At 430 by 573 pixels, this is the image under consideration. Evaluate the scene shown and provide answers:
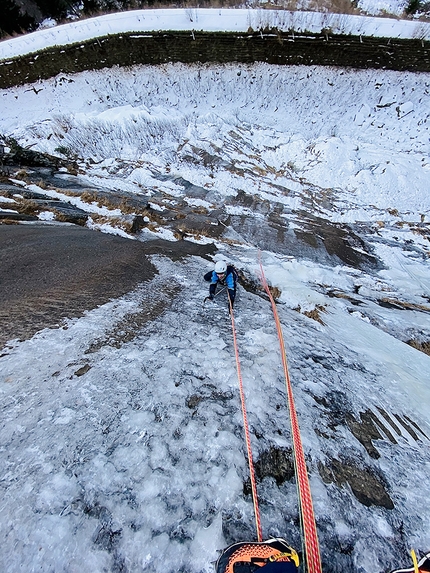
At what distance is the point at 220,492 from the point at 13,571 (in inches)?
70.3

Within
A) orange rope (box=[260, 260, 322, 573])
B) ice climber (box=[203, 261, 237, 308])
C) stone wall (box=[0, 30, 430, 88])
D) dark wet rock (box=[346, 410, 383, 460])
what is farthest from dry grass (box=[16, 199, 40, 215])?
stone wall (box=[0, 30, 430, 88])

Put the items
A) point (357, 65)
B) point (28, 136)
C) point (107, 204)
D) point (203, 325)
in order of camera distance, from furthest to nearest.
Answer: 1. point (357, 65)
2. point (28, 136)
3. point (107, 204)
4. point (203, 325)

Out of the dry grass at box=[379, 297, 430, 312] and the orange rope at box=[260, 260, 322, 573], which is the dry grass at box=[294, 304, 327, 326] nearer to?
the dry grass at box=[379, 297, 430, 312]

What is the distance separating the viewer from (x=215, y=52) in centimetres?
2089

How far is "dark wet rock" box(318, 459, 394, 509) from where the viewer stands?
3.01 m

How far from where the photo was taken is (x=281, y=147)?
1864 centimetres

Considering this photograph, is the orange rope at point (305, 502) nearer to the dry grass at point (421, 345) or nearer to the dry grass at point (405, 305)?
the dry grass at point (421, 345)

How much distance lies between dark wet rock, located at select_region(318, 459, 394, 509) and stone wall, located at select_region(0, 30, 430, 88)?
25560mm

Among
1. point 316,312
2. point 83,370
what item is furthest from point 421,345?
point 83,370

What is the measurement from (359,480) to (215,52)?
1028 inches

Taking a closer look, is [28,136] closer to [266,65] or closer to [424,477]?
[266,65]

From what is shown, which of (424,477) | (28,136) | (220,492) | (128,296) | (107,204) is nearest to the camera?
(220,492)

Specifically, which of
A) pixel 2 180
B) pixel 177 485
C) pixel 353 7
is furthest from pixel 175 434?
pixel 353 7

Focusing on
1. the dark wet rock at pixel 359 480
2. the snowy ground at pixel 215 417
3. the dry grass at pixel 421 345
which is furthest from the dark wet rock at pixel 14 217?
the dry grass at pixel 421 345
